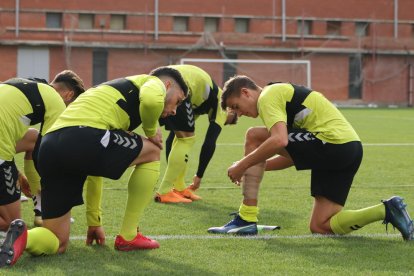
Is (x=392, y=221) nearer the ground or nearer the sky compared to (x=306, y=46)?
nearer the ground

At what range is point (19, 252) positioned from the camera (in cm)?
481

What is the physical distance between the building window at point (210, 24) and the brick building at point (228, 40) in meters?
0.06

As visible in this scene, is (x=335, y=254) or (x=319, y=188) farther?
(x=319, y=188)

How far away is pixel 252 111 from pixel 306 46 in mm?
40896

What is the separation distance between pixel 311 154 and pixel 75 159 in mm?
1952

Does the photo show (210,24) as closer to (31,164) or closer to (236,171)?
(31,164)

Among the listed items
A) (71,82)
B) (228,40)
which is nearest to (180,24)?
(228,40)

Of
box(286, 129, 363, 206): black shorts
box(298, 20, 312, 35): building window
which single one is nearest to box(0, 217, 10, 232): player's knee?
box(286, 129, 363, 206): black shorts

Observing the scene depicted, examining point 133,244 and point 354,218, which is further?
point 354,218

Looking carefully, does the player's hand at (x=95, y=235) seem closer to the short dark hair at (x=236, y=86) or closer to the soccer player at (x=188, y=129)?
the short dark hair at (x=236, y=86)

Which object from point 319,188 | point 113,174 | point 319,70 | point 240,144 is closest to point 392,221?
point 319,188

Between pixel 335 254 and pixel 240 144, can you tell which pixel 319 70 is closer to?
pixel 240 144

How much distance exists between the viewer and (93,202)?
5770 mm

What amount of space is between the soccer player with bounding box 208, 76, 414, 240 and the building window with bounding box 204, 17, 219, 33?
4135 centimetres
